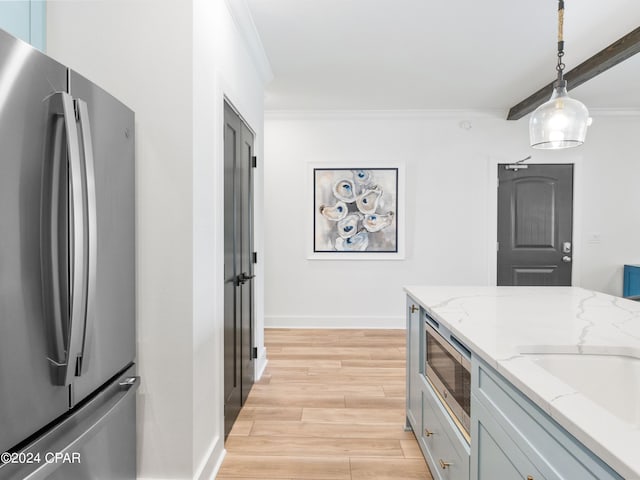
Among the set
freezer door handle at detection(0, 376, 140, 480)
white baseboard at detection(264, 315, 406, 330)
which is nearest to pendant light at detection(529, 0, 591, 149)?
freezer door handle at detection(0, 376, 140, 480)

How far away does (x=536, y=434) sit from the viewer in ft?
2.94

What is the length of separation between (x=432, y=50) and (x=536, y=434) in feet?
9.75

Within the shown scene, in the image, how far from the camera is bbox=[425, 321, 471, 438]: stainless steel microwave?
4.58 ft

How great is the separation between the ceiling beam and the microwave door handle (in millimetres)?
3534

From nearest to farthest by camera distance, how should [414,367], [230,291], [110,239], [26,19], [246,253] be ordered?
[110,239], [26,19], [414,367], [230,291], [246,253]

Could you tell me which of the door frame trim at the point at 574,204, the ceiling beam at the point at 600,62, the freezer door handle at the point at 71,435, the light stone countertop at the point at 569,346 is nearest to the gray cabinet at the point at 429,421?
the light stone countertop at the point at 569,346

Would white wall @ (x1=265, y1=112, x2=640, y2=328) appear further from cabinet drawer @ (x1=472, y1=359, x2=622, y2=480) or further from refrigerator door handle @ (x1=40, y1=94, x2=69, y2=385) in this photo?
refrigerator door handle @ (x1=40, y1=94, x2=69, y2=385)

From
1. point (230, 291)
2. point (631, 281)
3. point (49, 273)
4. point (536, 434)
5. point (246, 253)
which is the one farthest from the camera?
point (631, 281)

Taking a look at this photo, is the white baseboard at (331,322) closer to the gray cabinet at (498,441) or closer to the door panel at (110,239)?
the gray cabinet at (498,441)

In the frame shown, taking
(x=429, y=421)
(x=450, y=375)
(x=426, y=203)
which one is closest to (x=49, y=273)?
(x=450, y=375)

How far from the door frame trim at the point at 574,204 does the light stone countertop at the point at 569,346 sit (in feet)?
8.56

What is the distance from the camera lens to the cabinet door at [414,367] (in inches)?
80.7

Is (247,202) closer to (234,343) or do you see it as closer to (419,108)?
(234,343)

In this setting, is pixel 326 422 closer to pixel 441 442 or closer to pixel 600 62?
pixel 441 442
